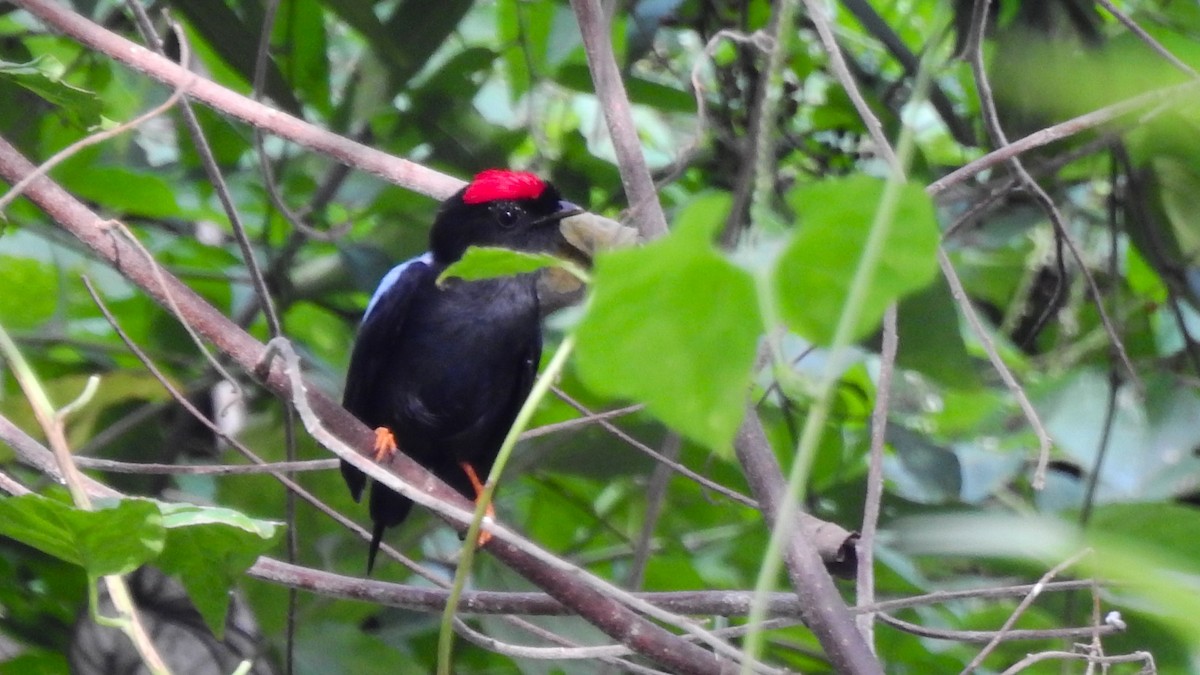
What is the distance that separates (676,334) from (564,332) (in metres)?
1.09

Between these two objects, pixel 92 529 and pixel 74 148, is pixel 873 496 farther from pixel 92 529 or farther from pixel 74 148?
pixel 74 148

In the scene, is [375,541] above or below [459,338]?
below

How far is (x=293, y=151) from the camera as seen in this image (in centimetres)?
317

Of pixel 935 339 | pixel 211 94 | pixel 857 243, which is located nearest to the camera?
pixel 857 243

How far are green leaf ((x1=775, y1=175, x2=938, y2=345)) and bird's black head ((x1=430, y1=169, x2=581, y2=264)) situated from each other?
201cm

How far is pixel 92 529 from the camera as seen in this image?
1076 mm

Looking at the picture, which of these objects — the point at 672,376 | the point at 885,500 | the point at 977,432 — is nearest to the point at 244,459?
the point at 885,500

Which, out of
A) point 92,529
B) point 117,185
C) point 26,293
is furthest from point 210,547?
point 26,293

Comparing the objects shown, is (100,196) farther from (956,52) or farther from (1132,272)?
(1132,272)

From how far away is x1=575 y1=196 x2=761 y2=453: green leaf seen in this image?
0.60 m

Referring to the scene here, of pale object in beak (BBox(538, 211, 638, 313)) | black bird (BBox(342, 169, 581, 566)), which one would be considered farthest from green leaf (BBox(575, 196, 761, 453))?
black bird (BBox(342, 169, 581, 566))

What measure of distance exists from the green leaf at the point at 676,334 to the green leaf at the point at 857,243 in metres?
0.04

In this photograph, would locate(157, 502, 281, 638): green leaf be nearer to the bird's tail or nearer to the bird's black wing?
the bird's tail

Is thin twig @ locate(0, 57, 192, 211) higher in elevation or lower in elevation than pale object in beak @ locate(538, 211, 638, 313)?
lower
